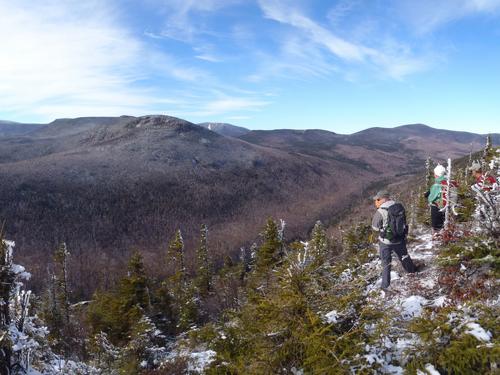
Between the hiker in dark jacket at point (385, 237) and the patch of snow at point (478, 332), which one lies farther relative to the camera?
the hiker in dark jacket at point (385, 237)

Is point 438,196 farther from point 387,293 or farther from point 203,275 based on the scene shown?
point 203,275

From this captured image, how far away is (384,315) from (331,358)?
1.06m

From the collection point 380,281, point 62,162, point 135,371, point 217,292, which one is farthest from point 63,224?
point 380,281

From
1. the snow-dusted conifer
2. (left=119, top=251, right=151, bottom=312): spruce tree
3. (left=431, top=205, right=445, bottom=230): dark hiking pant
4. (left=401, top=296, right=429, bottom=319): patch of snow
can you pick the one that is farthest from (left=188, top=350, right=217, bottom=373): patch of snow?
(left=119, top=251, right=151, bottom=312): spruce tree

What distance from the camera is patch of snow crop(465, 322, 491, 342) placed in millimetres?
4590

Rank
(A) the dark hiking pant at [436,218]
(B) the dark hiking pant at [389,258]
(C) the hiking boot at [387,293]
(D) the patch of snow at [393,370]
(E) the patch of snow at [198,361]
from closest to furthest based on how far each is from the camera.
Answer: (D) the patch of snow at [393,370] → (C) the hiking boot at [387,293] → (B) the dark hiking pant at [389,258] → (E) the patch of snow at [198,361] → (A) the dark hiking pant at [436,218]

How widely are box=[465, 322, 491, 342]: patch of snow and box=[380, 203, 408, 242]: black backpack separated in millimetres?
4807

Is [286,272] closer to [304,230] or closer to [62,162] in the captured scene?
[304,230]

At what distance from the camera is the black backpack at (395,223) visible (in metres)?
9.50

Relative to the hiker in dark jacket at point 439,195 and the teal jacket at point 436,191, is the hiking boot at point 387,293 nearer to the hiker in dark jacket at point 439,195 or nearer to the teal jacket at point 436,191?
the hiker in dark jacket at point 439,195

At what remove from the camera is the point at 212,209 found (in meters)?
190

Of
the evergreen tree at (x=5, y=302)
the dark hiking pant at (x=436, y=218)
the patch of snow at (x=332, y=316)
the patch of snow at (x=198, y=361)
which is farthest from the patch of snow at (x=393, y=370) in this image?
the dark hiking pant at (x=436, y=218)

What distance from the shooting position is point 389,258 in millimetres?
9797

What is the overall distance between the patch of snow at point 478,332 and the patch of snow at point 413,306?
1855 millimetres
